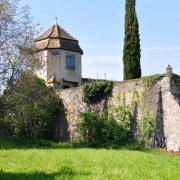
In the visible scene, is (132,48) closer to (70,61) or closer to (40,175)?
(70,61)

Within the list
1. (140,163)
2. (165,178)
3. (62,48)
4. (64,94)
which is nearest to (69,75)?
(62,48)

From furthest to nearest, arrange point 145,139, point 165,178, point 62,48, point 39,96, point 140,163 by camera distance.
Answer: point 62,48 < point 39,96 < point 145,139 < point 140,163 < point 165,178

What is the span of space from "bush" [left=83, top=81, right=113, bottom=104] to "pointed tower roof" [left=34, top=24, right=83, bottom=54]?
37.8 feet

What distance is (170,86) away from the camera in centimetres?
2761

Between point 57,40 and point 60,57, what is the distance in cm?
154

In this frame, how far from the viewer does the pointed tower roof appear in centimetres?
4375

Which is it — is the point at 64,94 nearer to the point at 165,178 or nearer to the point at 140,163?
the point at 140,163

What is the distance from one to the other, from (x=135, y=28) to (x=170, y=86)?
9.93 metres

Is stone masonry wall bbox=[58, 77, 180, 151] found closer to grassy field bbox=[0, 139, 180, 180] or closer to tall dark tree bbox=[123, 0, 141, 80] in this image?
tall dark tree bbox=[123, 0, 141, 80]

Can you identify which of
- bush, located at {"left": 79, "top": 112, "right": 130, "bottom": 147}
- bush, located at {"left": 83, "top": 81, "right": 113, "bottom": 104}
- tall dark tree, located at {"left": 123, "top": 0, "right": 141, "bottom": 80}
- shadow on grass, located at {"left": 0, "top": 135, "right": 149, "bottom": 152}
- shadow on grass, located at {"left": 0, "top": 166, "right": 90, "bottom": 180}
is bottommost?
shadow on grass, located at {"left": 0, "top": 166, "right": 90, "bottom": 180}

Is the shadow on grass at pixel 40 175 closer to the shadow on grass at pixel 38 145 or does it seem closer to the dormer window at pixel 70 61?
the shadow on grass at pixel 38 145

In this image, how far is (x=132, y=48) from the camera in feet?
118

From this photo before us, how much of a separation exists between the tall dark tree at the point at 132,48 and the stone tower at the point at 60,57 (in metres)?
8.22

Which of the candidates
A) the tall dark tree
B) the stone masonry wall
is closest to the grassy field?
the stone masonry wall
